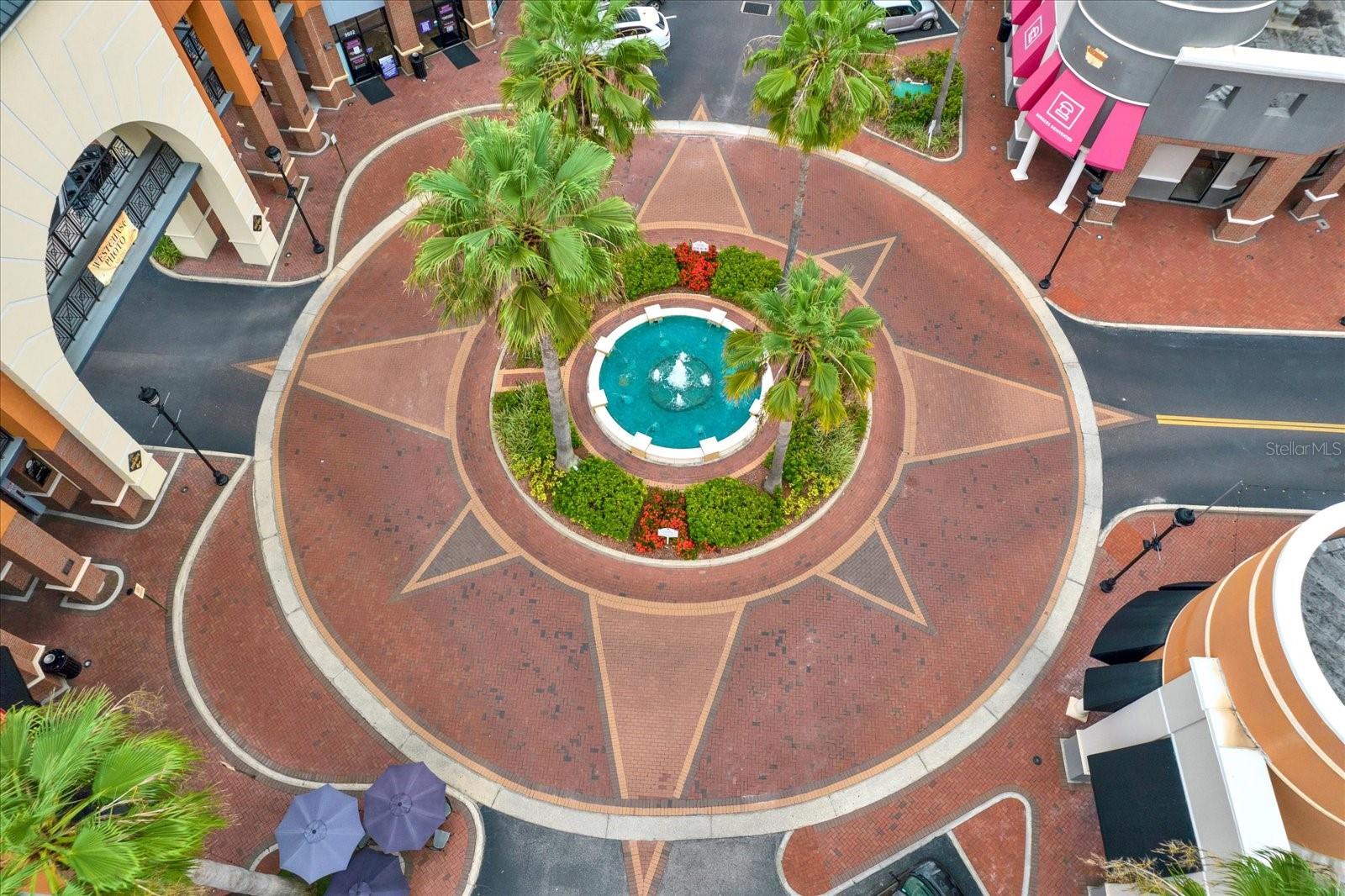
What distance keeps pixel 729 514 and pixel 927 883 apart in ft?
34.2

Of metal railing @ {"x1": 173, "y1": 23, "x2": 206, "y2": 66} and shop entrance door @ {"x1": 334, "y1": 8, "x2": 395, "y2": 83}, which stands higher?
metal railing @ {"x1": 173, "y1": 23, "x2": 206, "y2": 66}

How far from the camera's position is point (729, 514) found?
24.3 meters

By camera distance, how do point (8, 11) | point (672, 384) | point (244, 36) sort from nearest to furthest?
point (8, 11), point (672, 384), point (244, 36)

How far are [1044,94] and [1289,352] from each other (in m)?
12.0

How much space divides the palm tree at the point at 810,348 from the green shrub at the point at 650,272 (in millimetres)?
9280

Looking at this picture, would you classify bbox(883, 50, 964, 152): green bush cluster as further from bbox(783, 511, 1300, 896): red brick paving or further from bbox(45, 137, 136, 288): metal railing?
bbox(45, 137, 136, 288): metal railing

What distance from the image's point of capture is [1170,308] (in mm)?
28828

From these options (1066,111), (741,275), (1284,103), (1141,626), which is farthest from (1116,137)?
(1141,626)

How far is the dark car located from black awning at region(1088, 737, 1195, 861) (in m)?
3.65

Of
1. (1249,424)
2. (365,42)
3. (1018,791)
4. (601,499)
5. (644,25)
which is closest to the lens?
(1018,791)

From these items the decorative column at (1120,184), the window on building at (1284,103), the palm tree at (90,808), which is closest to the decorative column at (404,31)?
the decorative column at (1120,184)

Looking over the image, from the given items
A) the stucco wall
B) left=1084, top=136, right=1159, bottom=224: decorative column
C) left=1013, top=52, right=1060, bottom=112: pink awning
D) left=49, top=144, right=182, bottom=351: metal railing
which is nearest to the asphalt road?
left=49, top=144, right=182, bottom=351: metal railing

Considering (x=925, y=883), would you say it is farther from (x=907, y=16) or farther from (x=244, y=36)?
(x=907, y=16)

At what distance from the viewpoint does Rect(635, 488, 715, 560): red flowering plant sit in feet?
78.9
